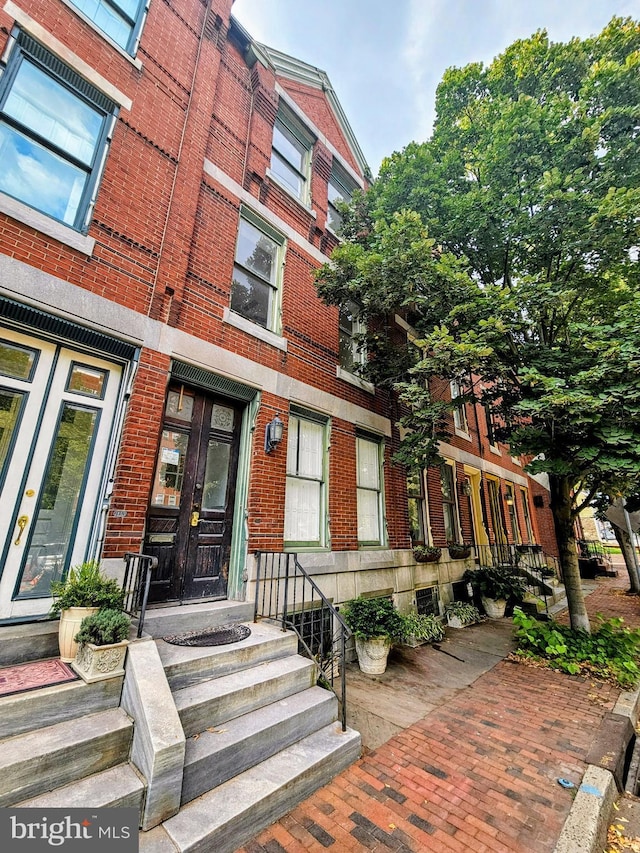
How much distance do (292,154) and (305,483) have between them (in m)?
7.40

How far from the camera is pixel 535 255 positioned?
21.5ft

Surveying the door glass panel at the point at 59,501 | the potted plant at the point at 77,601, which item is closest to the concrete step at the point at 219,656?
the potted plant at the point at 77,601

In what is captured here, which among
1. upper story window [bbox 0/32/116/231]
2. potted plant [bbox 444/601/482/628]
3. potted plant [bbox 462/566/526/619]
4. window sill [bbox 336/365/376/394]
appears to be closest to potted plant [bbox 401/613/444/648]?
potted plant [bbox 444/601/482/628]

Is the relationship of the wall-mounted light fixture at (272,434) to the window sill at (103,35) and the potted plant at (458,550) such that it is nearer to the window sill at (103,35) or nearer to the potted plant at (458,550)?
the window sill at (103,35)

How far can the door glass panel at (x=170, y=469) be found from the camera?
4715mm

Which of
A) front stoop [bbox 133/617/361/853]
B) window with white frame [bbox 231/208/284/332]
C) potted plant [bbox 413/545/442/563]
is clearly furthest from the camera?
potted plant [bbox 413/545/442/563]

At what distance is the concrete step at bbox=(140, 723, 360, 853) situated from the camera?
2211 millimetres

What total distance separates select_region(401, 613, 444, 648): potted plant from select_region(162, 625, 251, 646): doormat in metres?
3.42

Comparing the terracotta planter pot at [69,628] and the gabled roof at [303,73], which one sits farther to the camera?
the gabled roof at [303,73]

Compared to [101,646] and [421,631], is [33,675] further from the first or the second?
[421,631]

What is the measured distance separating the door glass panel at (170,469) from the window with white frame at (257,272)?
7.81 ft

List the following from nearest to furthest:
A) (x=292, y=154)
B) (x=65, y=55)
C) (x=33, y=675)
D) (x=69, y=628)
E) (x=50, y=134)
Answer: (x=33, y=675) → (x=69, y=628) → (x=50, y=134) → (x=65, y=55) → (x=292, y=154)

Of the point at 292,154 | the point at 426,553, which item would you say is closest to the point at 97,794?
the point at 426,553

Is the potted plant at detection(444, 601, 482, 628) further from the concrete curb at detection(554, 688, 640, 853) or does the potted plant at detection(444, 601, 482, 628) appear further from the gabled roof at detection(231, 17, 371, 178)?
the gabled roof at detection(231, 17, 371, 178)
